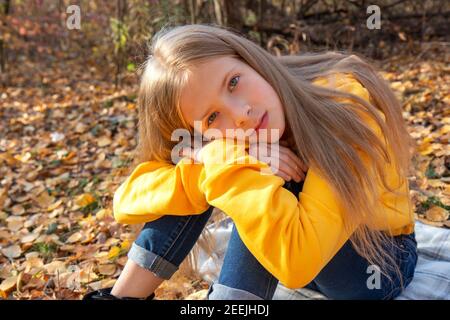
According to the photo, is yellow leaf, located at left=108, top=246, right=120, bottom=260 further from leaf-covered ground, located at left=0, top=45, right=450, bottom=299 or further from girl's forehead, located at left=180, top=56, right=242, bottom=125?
girl's forehead, located at left=180, top=56, right=242, bottom=125

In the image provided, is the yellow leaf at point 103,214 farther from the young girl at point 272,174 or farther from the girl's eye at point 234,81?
the girl's eye at point 234,81

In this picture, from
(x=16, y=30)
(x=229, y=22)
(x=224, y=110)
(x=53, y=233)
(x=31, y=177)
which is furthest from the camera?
(x=16, y=30)

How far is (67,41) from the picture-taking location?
5168 mm

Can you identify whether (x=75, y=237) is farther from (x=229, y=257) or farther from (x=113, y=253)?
(x=229, y=257)

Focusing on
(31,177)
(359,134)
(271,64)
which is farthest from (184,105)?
(31,177)

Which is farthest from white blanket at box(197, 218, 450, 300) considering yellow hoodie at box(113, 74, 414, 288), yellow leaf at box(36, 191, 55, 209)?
yellow leaf at box(36, 191, 55, 209)

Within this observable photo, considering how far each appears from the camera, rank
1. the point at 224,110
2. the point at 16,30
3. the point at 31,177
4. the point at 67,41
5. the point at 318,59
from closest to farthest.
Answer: the point at 224,110 → the point at 318,59 → the point at 31,177 → the point at 16,30 → the point at 67,41

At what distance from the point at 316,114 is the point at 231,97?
0.64 ft

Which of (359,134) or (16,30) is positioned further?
(16,30)

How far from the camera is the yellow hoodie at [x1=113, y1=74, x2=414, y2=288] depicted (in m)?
1.07
